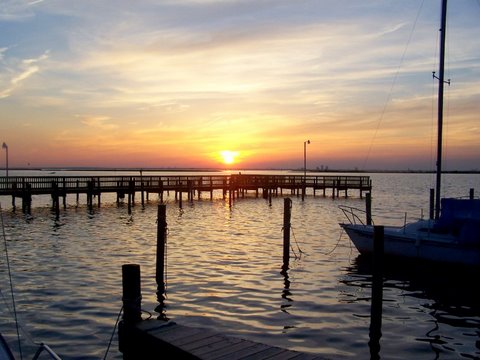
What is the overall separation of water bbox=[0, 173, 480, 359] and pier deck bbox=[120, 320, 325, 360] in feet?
4.64

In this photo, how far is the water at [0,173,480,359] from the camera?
11312 mm

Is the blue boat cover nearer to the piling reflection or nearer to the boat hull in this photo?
the boat hull

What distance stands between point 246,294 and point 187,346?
689 centimetres

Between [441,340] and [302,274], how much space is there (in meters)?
7.00

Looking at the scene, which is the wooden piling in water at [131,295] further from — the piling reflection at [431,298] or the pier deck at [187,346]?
the piling reflection at [431,298]

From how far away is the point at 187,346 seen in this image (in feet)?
26.9

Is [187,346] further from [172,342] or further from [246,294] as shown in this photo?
[246,294]

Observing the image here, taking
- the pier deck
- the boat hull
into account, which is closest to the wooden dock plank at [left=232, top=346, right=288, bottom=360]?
the pier deck

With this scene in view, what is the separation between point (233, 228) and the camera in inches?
1232

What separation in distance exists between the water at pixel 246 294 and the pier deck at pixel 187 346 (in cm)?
141

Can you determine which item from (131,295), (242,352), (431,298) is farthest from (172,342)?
(431,298)

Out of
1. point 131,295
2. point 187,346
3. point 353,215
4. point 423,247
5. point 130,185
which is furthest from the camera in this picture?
point 130,185

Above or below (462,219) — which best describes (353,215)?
below

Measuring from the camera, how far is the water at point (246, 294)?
37.1ft
